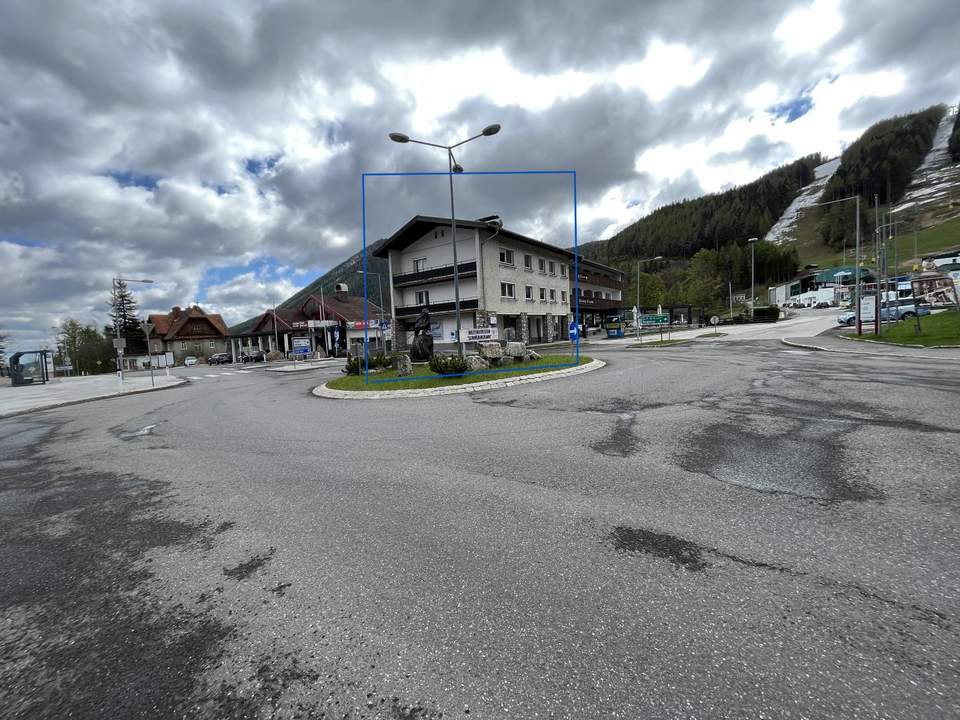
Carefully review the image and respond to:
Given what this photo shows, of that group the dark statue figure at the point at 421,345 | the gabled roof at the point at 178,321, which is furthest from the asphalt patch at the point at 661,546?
the gabled roof at the point at 178,321

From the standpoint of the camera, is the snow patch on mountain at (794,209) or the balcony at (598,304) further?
the snow patch on mountain at (794,209)

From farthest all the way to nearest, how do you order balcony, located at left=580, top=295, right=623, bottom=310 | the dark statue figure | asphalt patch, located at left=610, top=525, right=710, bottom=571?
balcony, located at left=580, top=295, right=623, bottom=310
the dark statue figure
asphalt patch, located at left=610, top=525, right=710, bottom=571

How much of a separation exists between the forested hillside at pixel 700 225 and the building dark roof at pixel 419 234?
11533 centimetres

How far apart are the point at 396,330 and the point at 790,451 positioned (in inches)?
1406

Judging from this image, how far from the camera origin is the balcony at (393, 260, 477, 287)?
3375 cm

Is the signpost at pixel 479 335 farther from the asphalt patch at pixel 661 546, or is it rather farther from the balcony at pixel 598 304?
the balcony at pixel 598 304

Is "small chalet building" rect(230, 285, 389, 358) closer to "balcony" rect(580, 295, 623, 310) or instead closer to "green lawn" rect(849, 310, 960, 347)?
"balcony" rect(580, 295, 623, 310)

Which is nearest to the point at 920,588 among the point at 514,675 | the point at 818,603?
the point at 818,603

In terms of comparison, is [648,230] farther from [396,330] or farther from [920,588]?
[920,588]

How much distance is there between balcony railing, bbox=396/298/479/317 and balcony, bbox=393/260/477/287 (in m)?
2.03

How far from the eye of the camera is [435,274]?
3541cm

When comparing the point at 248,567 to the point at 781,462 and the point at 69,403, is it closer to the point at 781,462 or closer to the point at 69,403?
the point at 781,462

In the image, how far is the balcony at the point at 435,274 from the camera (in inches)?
1329

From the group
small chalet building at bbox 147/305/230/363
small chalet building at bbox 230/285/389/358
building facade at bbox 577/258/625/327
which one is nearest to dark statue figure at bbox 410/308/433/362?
small chalet building at bbox 230/285/389/358
